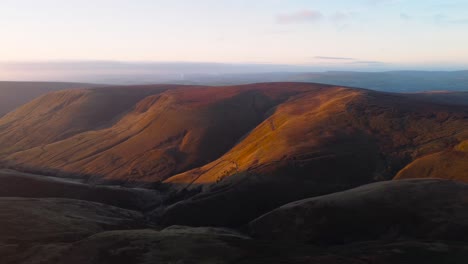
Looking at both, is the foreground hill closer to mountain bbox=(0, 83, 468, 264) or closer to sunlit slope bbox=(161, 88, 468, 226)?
mountain bbox=(0, 83, 468, 264)

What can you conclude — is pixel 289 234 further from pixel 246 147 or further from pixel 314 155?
pixel 246 147

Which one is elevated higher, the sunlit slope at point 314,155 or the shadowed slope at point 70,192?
the sunlit slope at point 314,155

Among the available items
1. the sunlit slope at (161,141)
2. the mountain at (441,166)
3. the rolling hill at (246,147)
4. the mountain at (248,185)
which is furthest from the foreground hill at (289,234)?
the sunlit slope at (161,141)

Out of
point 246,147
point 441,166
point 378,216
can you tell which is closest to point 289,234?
point 378,216

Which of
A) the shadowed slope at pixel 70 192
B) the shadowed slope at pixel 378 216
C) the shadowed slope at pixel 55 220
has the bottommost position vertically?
the shadowed slope at pixel 70 192

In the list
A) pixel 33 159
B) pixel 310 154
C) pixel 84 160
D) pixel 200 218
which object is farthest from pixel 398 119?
pixel 33 159

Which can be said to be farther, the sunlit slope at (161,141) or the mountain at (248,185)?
the sunlit slope at (161,141)

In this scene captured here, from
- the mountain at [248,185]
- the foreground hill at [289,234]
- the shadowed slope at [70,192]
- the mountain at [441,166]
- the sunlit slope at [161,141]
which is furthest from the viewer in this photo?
the sunlit slope at [161,141]

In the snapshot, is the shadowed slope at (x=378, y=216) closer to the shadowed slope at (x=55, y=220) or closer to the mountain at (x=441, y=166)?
the mountain at (x=441, y=166)
